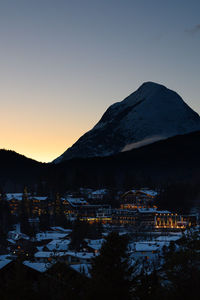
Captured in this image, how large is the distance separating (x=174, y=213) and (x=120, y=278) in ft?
359

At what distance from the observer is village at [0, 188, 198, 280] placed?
64.0m

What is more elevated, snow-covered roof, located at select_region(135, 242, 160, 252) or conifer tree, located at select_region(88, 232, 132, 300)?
conifer tree, located at select_region(88, 232, 132, 300)

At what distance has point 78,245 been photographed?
252ft

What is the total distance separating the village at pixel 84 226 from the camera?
64000mm

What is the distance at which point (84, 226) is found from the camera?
292 ft

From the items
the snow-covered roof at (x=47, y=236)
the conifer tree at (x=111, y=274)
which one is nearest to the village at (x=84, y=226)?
the snow-covered roof at (x=47, y=236)

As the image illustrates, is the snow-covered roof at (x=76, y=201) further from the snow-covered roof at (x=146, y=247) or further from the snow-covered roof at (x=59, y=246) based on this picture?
the snow-covered roof at (x=146, y=247)

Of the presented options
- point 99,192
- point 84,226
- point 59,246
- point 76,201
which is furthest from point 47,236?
point 99,192

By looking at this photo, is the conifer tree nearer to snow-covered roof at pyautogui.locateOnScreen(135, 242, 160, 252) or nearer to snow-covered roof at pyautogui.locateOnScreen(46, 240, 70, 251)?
snow-covered roof at pyautogui.locateOnScreen(135, 242, 160, 252)

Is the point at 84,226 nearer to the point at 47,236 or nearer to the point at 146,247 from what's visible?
the point at 47,236

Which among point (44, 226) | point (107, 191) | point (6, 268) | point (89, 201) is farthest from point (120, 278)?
point (107, 191)

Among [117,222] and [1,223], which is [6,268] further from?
[117,222]

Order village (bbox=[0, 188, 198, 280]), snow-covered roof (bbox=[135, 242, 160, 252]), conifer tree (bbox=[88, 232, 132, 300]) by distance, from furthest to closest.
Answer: snow-covered roof (bbox=[135, 242, 160, 252]) < village (bbox=[0, 188, 198, 280]) < conifer tree (bbox=[88, 232, 132, 300])

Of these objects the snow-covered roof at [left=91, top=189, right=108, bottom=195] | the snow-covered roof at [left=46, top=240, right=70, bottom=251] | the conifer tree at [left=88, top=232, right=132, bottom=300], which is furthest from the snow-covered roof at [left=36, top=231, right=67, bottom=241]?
the conifer tree at [left=88, top=232, right=132, bottom=300]
